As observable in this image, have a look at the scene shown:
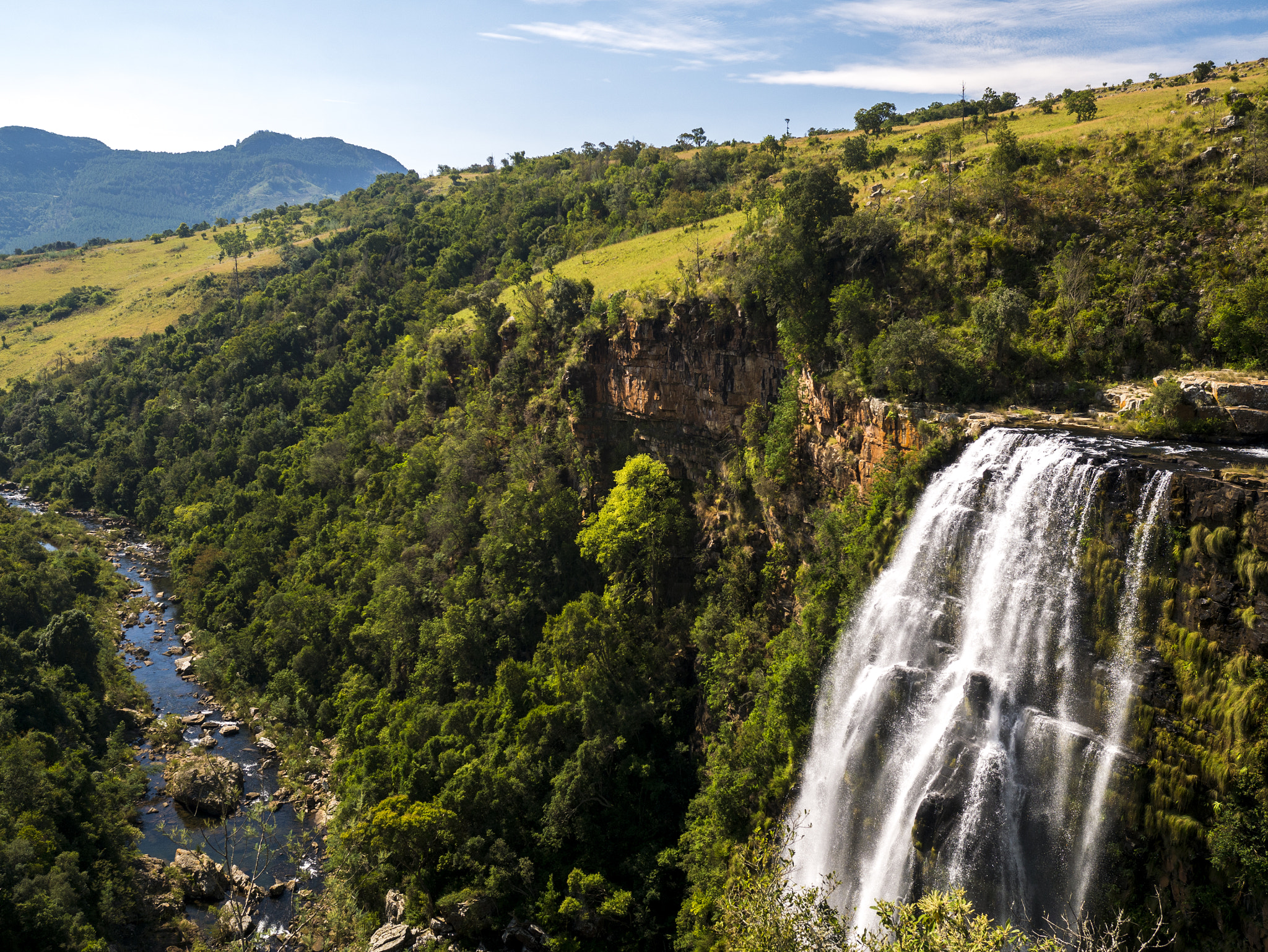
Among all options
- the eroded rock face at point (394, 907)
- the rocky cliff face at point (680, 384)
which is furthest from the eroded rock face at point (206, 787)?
the rocky cliff face at point (680, 384)

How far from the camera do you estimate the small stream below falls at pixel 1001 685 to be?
22672 mm

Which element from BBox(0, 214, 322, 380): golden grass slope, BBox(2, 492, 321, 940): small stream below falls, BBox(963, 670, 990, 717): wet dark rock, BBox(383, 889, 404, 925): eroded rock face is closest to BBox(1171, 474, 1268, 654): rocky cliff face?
BBox(963, 670, 990, 717): wet dark rock

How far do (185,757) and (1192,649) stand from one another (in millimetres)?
55338

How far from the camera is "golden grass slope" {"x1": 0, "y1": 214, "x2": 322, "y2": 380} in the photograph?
408 feet

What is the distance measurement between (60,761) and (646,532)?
3645 centimetres

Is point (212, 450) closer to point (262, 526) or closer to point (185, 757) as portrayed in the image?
point (262, 526)

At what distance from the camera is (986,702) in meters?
24.8

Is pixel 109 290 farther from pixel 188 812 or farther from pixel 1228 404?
pixel 1228 404

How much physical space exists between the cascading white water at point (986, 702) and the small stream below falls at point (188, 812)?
75.7ft

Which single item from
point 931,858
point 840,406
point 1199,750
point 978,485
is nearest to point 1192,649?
point 1199,750

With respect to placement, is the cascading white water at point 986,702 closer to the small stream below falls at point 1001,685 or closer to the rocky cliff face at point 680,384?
the small stream below falls at point 1001,685

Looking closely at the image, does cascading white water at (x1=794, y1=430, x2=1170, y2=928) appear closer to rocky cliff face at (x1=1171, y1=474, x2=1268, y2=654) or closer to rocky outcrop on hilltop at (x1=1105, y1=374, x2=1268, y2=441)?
rocky cliff face at (x1=1171, y1=474, x2=1268, y2=654)

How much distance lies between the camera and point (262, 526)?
7344cm

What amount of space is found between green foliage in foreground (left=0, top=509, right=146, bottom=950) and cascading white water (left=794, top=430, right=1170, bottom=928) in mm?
32920
